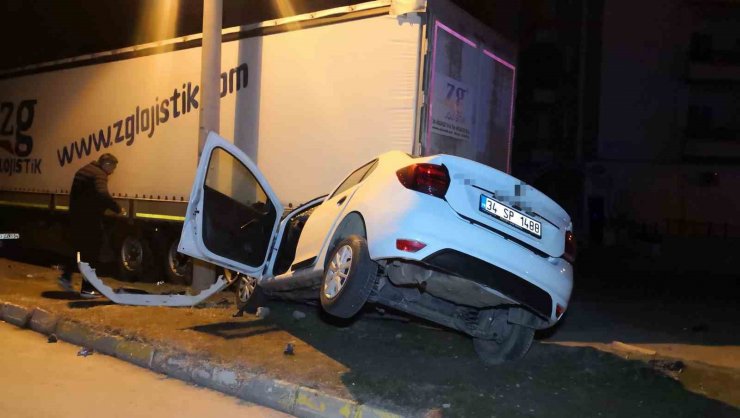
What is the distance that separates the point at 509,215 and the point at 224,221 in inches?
125

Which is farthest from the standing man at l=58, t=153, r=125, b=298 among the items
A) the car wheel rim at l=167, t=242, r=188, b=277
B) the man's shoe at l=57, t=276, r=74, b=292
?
the car wheel rim at l=167, t=242, r=188, b=277

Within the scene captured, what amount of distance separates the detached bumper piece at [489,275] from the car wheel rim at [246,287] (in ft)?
10.4

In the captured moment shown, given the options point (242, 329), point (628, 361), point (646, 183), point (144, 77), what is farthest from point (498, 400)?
point (646, 183)

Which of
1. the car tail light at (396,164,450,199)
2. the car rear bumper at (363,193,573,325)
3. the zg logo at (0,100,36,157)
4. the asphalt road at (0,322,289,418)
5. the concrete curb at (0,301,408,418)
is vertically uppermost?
the zg logo at (0,100,36,157)

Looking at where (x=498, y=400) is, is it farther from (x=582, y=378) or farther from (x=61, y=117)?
(x=61, y=117)

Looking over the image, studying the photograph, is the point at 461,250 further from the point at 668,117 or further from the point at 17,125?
the point at 668,117

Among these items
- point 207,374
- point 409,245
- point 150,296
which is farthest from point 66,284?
point 409,245

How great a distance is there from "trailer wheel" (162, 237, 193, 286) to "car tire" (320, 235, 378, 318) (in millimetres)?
4988

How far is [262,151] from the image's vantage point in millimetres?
8367

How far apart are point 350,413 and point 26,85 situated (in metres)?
11.1

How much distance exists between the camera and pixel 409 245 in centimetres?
440

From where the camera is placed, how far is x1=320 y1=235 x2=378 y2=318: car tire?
473cm

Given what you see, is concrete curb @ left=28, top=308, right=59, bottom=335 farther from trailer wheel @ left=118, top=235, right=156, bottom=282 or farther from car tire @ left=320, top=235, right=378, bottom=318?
car tire @ left=320, top=235, right=378, bottom=318

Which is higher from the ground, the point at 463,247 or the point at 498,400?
the point at 463,247
